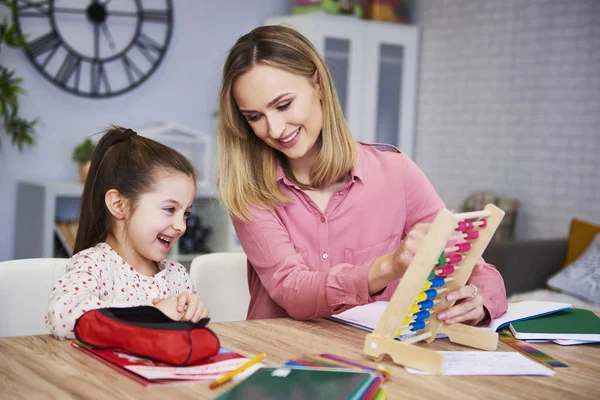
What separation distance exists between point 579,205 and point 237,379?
4.04 m

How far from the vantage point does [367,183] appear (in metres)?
2.09

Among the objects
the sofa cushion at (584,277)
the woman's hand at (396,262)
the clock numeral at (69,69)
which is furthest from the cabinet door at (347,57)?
the woman's hand at (396,262)

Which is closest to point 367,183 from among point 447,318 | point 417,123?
point 447,318

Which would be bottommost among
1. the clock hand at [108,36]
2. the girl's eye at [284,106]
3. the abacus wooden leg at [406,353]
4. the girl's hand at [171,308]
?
the abacus wooden leg at [406,353]

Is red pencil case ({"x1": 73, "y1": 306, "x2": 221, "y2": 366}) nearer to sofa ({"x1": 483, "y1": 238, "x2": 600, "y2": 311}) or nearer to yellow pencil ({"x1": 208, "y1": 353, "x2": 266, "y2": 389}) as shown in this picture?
yellow pencil ({"x1": 208, "y1": 353, "x2": 266, "y2": 389})

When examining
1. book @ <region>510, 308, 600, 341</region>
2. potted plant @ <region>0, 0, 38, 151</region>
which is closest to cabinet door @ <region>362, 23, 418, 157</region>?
potted plant @ <region>0, 0, 38, 151</region>

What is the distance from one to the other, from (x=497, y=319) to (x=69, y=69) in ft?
12.9

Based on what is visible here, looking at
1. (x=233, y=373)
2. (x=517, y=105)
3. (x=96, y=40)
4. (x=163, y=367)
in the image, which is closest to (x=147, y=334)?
(x=163, y=367)

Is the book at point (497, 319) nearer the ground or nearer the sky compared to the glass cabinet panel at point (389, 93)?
nearer the ground

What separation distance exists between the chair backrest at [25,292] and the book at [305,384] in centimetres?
81

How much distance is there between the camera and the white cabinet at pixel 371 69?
5.45 meters

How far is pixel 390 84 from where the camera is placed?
585cm

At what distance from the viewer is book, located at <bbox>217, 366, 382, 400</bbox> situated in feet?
3.75

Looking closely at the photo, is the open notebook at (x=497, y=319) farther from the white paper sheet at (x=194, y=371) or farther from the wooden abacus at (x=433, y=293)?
the white paper sheet at (x=194, y=371)
